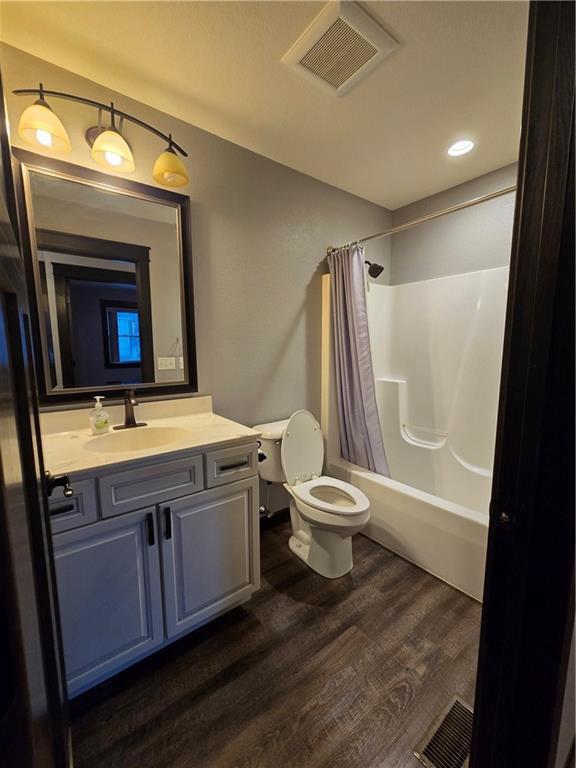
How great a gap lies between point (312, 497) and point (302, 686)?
78 centimetres

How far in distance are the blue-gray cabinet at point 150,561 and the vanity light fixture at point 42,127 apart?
1.28m

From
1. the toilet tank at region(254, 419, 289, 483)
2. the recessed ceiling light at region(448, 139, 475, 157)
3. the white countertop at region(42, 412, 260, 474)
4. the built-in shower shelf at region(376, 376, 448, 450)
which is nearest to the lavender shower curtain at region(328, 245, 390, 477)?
the built-in shower shelf at region(376, 376, 448, 450)

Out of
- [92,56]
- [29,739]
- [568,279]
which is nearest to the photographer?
[29,739]

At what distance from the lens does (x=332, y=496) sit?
6.37 ft

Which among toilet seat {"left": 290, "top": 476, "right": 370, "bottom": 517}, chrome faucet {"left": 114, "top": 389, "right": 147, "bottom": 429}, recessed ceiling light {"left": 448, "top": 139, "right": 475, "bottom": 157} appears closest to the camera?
chrome faucet {"left": 114, "top": 389, "right": 147, "bottom": 429}

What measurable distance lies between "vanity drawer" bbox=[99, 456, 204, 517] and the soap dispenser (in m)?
0.40

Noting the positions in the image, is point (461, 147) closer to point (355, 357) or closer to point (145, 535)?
point (355, 357)

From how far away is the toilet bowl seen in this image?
1637 millimetres

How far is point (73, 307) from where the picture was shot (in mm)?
1435

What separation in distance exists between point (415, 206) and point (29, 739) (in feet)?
10.5

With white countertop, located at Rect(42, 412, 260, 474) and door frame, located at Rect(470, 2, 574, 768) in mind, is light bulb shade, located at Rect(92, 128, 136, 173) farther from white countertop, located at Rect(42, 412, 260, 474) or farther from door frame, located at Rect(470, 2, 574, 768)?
door frame, located at Rect(470, 2, 574, 768)

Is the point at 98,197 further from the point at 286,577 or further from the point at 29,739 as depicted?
the point at 286,577

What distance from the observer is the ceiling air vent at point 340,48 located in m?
1.12

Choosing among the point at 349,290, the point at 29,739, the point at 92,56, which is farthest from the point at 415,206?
the point at 29,739
